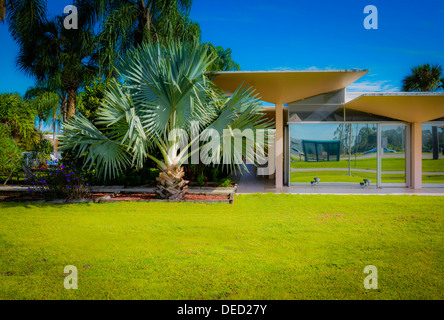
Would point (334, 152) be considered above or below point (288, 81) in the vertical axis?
below

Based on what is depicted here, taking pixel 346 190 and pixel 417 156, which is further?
pixel 417 156

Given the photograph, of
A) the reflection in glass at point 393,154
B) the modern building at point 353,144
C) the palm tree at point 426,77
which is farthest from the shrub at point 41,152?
the palm tree at point 426,77

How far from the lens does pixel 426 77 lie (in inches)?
1171

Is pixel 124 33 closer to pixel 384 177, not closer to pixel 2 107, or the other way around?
pixel 2 107

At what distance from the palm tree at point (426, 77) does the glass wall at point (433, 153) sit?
63.2ft

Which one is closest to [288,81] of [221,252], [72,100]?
[221,252]

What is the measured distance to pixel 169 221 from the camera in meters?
6.83

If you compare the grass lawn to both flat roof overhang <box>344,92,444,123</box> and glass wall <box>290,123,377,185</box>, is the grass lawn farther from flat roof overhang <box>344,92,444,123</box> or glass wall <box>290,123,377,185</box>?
glass wall <box>290,123,377,185</box>

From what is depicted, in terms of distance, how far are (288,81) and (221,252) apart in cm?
794

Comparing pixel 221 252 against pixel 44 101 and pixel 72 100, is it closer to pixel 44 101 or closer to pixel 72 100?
pixel 72 100

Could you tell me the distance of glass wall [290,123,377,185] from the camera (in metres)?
13.7

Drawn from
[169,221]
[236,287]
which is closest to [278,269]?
[236,287]

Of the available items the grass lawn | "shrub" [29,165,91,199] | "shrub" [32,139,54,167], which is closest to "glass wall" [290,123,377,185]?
the grass lawn

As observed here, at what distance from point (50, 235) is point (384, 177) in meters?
13.1
